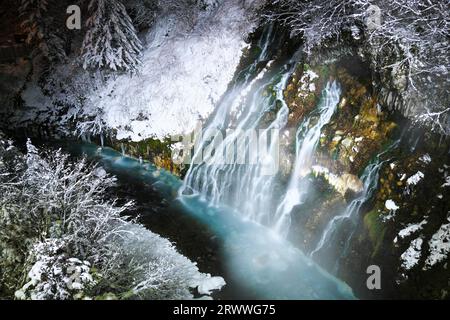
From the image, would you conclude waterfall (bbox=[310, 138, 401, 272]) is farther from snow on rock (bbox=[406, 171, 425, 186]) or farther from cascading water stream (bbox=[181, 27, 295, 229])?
cascading water stream (bbox=[181, 27, 295, 229])

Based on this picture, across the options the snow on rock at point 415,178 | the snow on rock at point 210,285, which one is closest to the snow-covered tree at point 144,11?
the snow on rock at point 210,285

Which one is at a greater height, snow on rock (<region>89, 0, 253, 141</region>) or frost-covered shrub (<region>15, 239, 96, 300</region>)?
snow on rock (<region>89, 0, 253, 141</region>)

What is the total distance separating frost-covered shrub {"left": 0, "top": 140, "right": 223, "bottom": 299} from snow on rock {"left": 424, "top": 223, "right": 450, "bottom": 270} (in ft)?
16.9

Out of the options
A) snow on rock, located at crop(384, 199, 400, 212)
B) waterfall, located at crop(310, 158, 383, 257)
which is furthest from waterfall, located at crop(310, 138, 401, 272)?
snow on rock, located at crop(384, 199, 400, 212)

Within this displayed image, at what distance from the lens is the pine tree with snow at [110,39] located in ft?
52.2

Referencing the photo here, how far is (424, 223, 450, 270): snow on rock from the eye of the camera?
7254 millimetres

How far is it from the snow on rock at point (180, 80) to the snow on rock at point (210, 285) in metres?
7.11

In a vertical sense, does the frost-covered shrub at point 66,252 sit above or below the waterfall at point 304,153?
below

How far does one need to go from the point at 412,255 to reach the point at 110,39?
1483 cm

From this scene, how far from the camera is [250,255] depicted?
400 inches

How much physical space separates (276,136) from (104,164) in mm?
7664

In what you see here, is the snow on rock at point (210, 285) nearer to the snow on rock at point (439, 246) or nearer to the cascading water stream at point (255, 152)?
the cascading water stream at point (255, 152)

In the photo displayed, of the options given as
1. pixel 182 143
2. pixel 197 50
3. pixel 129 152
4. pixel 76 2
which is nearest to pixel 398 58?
pixel 182 143

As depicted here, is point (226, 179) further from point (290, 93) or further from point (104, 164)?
point (104, 164)
